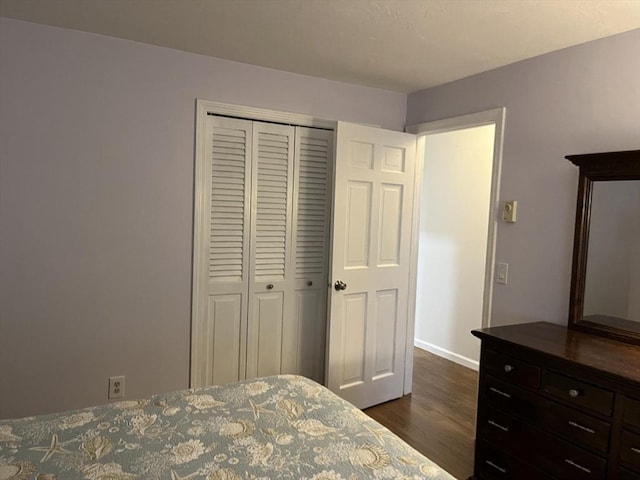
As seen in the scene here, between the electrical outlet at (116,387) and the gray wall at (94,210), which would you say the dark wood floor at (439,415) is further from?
the electrical outlet at (116,387)

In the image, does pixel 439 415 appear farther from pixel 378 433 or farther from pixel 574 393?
pixel 378 433

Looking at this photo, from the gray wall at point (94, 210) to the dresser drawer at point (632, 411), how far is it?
2245 mm

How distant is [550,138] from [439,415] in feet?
6.50

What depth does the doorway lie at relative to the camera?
4.00 meters

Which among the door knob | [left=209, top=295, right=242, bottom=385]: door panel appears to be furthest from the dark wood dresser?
[left=209, top=295, right=242, bottom=385]: door panel

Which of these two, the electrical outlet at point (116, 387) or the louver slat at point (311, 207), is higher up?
the louver slat at point (311, 207)

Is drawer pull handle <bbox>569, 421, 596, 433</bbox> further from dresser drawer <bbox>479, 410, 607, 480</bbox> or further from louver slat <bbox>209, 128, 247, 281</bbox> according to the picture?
louver slat <bbox>209, 128, 247, 281</bbox>

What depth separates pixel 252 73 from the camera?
280 cm

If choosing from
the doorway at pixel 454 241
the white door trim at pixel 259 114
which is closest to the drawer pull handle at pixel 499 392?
the doorway at pixel 454 241

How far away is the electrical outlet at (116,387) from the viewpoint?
2.55m

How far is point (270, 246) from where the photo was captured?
3.00 m

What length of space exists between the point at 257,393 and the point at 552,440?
50.1 inches

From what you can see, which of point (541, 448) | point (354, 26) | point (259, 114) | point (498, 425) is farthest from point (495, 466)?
point (259, 114)

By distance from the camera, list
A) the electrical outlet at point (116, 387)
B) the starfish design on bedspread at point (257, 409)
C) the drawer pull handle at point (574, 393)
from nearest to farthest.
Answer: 1. the starfish design on bedspread at point (257, 409)
2. the drawer pull handle at point (574, 393)
3. the electrical outlet at point (116, 387)
